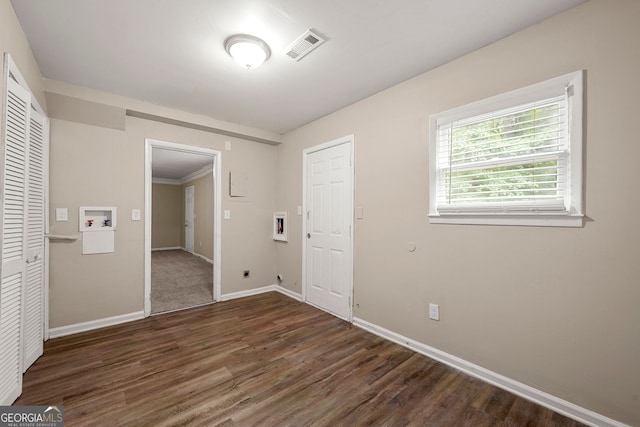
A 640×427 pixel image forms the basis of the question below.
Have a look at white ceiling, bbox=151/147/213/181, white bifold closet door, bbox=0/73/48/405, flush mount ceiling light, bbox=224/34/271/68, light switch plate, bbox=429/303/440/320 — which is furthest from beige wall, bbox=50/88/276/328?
light switch plate, bbox=429/303/440/320

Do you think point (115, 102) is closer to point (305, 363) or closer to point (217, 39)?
point (217, 39)

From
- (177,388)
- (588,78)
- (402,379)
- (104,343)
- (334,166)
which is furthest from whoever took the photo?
(334,166)

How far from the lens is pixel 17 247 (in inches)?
69.7

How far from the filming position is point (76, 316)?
278cm

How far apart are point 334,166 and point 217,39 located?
72.6 inches

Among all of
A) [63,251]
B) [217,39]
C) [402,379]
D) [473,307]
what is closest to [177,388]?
[402,379]

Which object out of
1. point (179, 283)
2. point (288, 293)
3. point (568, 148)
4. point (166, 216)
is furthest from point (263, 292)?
point (166, 216)

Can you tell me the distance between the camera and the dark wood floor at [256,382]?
165 cm

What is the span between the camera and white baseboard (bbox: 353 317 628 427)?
1605 mm

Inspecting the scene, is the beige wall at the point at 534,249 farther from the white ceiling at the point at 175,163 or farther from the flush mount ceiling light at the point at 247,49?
the white ceiling at the point at 175,163

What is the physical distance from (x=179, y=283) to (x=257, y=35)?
4291 mm

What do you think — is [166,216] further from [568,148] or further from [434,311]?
[568,148]

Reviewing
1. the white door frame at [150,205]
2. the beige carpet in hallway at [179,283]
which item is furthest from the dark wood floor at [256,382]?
the beige carpet in hallway at [179,283]

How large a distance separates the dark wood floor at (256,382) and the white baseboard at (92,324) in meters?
0.10
